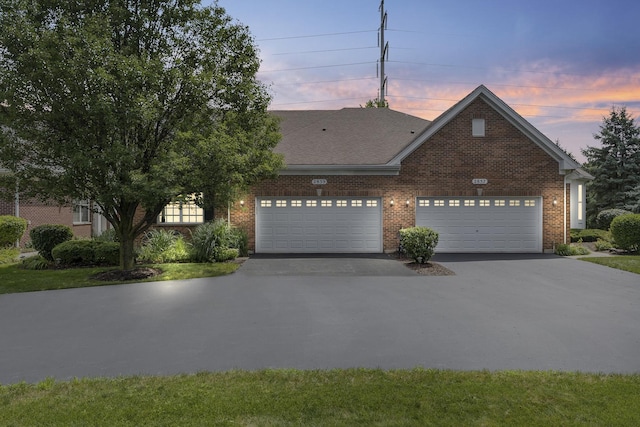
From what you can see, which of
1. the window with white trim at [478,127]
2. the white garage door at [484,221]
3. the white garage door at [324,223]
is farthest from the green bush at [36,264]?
→ the window with white trim at [478,127]

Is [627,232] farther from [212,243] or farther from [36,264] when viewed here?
[36,264]

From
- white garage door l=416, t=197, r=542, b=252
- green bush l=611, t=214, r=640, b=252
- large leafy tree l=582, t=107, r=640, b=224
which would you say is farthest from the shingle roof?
large leafy tree l=582, t=107, r=640, b=224

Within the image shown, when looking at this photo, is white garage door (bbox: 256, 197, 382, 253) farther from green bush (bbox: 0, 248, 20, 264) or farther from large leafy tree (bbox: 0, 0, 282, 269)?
green bush (bbox: 0, 248, 20, 264)

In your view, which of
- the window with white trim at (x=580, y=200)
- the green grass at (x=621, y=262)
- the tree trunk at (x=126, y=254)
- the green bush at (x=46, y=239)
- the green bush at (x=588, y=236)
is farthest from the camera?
the window with white trim at (x=580, y=200)

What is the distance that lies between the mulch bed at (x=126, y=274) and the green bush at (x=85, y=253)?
1.73 meters

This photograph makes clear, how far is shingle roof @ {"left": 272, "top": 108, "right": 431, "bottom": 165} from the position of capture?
17.3 m

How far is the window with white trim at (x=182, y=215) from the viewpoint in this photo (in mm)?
17328

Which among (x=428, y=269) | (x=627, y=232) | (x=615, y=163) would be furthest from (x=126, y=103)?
(x=615, y=163)

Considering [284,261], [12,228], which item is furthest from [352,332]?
[12,228]

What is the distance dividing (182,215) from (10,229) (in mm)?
7674

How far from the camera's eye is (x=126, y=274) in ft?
37.4

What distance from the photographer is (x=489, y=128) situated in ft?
54.2

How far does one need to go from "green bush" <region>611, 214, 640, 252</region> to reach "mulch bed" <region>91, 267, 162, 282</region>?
19.2 metres

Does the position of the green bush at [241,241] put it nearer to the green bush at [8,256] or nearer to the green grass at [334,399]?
the green bush at [8,256]
